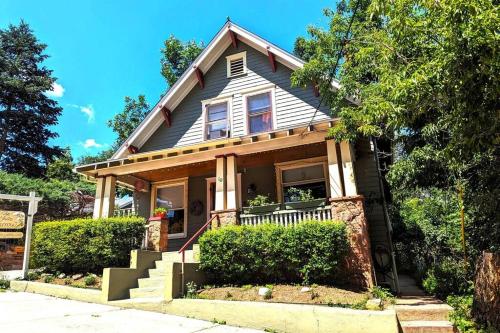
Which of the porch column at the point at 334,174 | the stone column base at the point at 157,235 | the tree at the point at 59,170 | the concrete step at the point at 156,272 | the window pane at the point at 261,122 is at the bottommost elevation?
the concrete step at the point at 156,272

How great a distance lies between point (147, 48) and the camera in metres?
20.6

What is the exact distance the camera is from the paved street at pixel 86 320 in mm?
5289

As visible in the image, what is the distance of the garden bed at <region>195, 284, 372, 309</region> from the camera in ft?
21.3

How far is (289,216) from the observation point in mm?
8758

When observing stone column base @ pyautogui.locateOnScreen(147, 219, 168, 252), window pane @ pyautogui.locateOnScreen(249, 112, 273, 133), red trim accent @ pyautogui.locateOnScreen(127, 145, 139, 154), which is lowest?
stone column base @ pyautogui.locateOnScreen(147, 219, 168, 252)

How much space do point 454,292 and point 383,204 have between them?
119 inches

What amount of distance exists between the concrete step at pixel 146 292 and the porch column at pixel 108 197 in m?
3.86

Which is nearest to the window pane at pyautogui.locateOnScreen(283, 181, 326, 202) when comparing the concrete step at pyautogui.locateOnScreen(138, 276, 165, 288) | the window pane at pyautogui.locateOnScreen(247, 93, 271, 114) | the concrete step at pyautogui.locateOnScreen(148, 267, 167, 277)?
the window pane at pyautogui.locateOnScreen(247, 93, 271, 114)

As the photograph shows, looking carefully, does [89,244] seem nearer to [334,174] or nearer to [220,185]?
[220,185]

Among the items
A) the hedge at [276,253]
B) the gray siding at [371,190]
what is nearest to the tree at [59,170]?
the hedge at [276,253]

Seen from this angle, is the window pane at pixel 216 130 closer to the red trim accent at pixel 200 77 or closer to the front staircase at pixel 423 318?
the red trim accent at pixel 200 77

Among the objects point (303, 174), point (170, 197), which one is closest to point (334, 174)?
point (303, 174)

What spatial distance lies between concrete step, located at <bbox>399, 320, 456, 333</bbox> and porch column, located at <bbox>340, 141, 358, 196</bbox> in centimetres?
338

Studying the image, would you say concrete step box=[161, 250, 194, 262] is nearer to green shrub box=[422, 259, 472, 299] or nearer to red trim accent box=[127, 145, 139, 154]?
red trim accent box=[127, 145, 139, 154]
